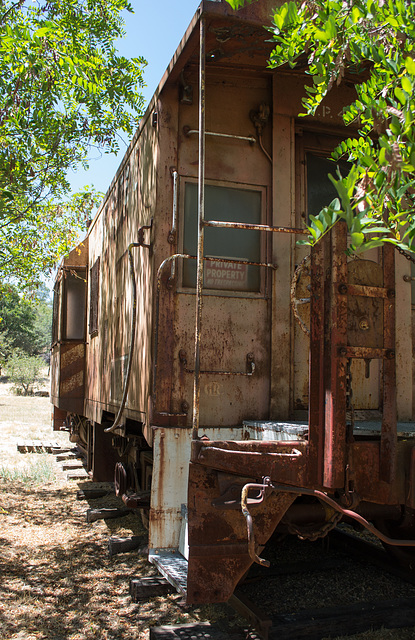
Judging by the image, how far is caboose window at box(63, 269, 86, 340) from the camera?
7.98 m

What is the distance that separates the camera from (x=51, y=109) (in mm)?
7328

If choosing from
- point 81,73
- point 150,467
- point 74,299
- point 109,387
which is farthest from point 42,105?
point 150,467

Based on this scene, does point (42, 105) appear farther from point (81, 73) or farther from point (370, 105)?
point (370, 105)

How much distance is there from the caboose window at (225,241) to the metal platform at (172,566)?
1720 mm

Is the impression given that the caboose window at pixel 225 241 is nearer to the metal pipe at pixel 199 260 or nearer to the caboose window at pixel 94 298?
the metal pipe at pixel 199 260

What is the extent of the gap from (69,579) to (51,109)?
5.46 m

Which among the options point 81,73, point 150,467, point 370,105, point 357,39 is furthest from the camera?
point 81,73

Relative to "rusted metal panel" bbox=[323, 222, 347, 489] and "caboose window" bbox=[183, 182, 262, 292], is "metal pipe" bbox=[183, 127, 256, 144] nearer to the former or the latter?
"caboose window" bbox=[183, 182, 262, 292]

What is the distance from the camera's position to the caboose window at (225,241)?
4047mm

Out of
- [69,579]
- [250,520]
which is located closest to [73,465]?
[69,579]

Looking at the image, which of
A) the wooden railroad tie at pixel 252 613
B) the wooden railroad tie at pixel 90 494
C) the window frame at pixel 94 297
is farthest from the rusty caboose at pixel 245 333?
the wooden railroad tie at pixel 90 494

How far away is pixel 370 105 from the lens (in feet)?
7.56

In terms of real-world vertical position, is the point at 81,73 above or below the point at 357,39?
above

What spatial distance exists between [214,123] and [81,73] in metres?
3.09
